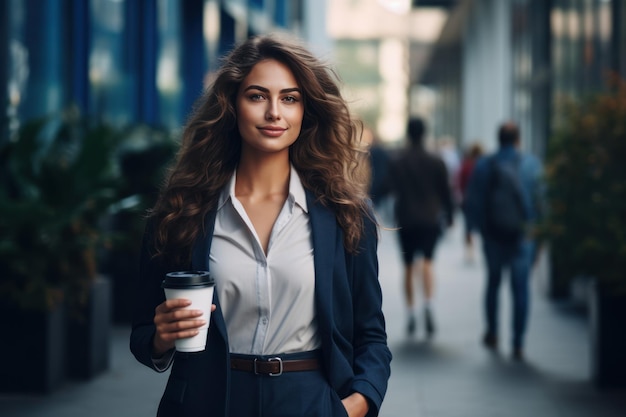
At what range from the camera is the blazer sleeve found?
8.79 ft

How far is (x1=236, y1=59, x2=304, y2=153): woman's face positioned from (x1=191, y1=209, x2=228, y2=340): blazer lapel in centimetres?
23

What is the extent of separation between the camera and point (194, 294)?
2271 mm

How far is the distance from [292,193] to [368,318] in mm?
381

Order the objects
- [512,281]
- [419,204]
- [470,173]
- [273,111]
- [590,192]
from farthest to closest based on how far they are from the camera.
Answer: [470,173] < [419,204] < [512,281] < [590,192] < [273,111]

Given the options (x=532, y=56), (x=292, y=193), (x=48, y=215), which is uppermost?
(x=532, y=56)

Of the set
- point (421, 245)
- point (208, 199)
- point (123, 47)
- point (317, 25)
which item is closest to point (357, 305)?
point (208, 199)

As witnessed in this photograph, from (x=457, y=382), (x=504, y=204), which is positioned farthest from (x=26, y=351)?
(x=504, y=204)

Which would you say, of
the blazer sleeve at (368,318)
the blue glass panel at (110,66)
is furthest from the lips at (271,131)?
the blue glass panel at (110,66)

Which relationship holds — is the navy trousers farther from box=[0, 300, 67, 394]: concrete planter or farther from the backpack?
box=[0, 300, 67, 394]: concrete planter

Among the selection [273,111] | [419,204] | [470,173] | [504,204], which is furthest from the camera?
[470,173]

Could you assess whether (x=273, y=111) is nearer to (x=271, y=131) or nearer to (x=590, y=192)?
(x=271, y=131)

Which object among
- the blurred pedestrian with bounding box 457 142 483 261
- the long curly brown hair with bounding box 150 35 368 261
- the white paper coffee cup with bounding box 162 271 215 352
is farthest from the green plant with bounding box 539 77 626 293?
the blurred pedestrian with bounding box 457 142 483 261

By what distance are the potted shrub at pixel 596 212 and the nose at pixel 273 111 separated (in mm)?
4644

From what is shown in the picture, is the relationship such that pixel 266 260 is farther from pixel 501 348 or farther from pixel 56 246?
pixel 501 348
